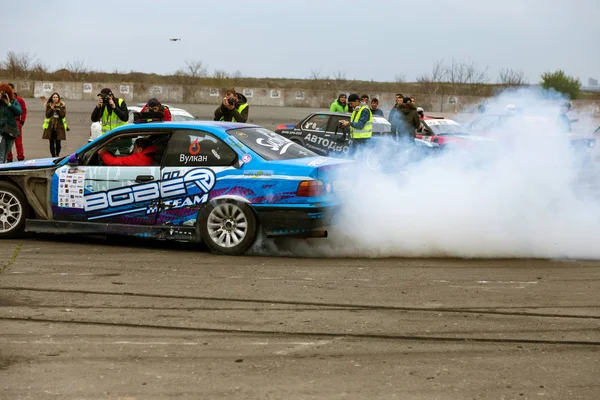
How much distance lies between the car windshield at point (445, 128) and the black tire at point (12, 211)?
42.1 feet

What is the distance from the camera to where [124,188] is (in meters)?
9.37

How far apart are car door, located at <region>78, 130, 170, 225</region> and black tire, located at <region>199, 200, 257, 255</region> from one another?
24.2 inches

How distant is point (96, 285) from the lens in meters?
7.49

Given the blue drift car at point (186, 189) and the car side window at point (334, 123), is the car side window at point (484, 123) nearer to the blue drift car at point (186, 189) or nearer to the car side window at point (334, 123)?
the car side window at point (334, 123)

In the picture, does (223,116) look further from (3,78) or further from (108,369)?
(3,78)

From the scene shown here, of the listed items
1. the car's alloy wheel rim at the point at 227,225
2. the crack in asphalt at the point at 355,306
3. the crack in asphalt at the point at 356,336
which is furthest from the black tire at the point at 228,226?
the crack in asphalt at the point at 356,336

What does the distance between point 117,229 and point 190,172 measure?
0.99m

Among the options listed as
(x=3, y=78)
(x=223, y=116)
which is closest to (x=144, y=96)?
(x=3, y=78)

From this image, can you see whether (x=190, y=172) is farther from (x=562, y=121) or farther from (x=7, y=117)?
(x=7, y=117)

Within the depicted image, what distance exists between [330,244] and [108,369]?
15.1 ft

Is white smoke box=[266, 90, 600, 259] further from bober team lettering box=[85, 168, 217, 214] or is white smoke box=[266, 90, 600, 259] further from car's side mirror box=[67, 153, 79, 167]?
car's side mirror box=[67, 153, 79, 167]

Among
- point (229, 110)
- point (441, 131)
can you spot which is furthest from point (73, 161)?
point (441, 131)

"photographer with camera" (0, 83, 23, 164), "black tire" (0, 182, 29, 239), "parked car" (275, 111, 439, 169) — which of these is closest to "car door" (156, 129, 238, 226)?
"black tire" (0, 182, 29, 239)

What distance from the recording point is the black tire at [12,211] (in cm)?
982
